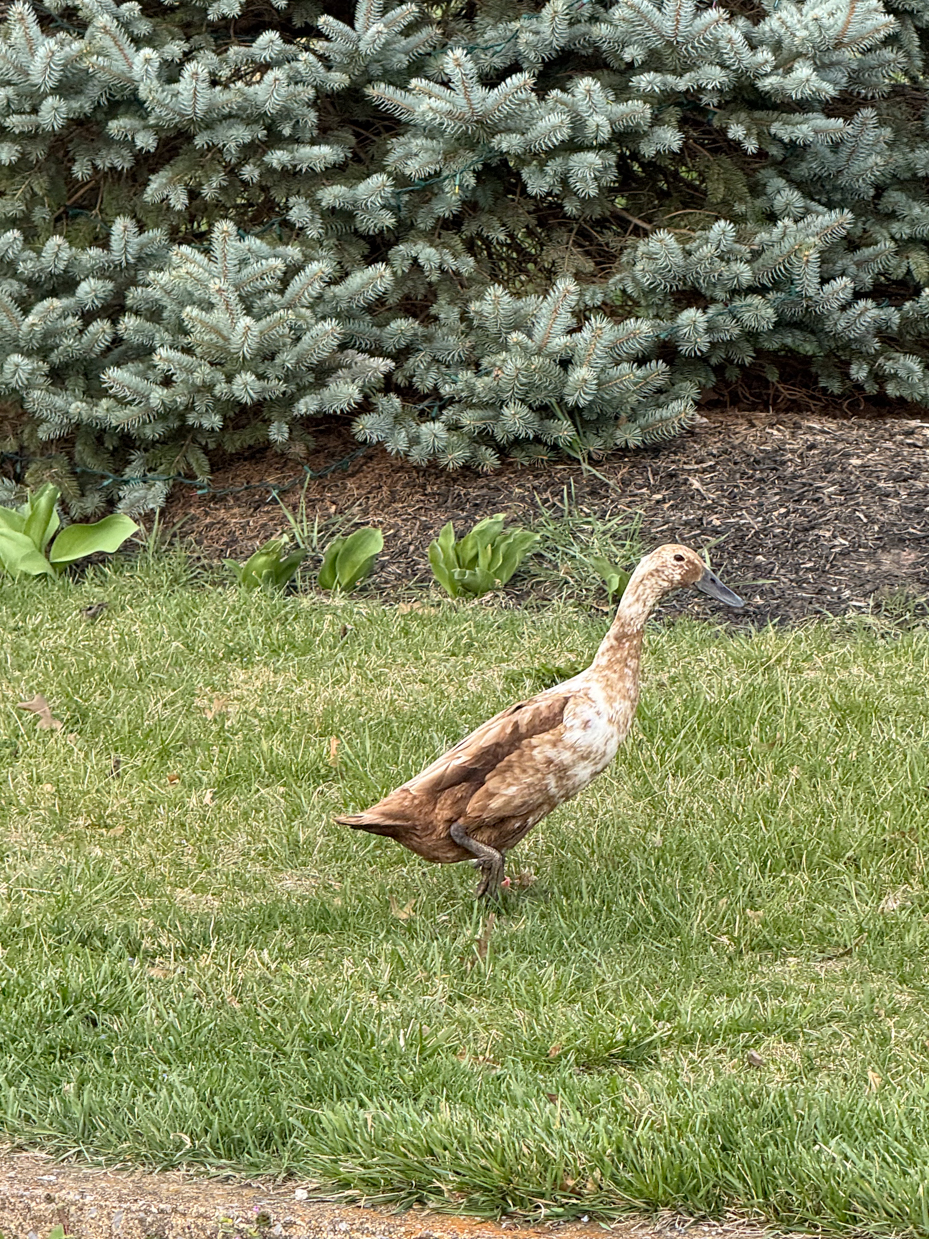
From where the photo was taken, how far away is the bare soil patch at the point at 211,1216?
2.53 meters

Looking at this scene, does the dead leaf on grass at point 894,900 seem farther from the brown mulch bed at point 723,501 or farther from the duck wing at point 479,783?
the brown mulch bed at point 723,501

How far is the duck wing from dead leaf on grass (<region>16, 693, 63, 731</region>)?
178cm

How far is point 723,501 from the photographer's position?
6434mm

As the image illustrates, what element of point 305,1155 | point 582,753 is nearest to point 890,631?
point 582,753

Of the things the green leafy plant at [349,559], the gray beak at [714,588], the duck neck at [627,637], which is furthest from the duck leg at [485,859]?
the green leafy plant at [349,559]

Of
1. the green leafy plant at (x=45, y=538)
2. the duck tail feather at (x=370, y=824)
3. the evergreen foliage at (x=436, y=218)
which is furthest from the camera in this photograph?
the evergreen foliage at (x=436, y=218)

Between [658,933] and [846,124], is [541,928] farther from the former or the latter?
[846,124]

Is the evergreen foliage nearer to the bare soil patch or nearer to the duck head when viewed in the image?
the duck head

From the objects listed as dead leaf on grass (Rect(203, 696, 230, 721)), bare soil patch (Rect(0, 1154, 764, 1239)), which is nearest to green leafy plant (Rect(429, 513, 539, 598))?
dead leaf on grass (Rect(203, 696, 230, 721))

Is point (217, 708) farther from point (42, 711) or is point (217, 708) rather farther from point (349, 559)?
point (349, 559)

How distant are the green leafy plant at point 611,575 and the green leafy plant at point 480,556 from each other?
0.30 meters

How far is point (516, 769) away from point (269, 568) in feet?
9.40

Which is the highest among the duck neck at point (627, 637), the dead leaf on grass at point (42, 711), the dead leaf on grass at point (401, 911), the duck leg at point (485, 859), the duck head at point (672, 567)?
the duck head at point (672, 567)

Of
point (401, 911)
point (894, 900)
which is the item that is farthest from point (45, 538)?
point (894, 900)
